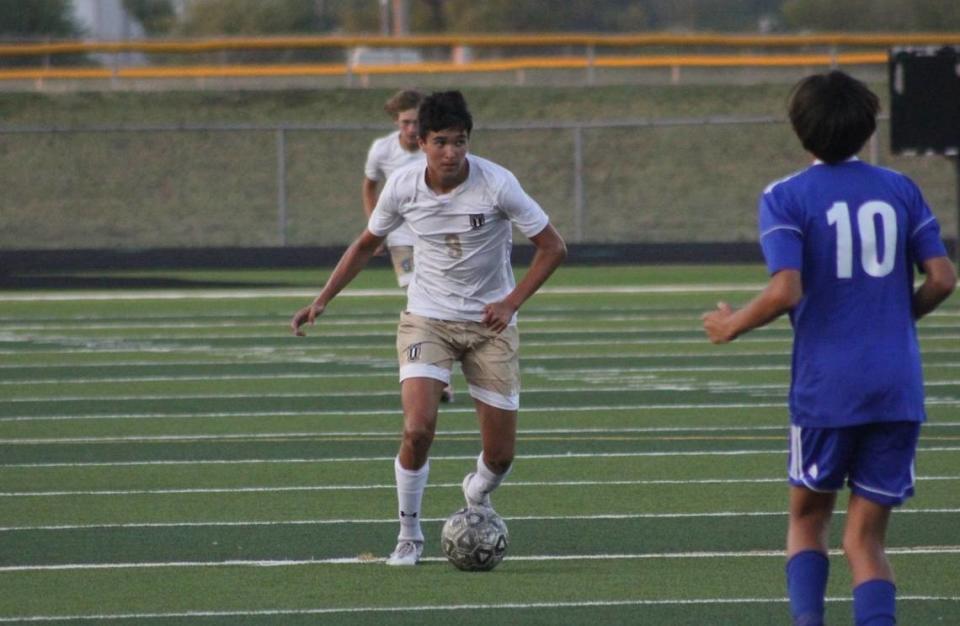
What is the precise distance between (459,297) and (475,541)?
0.98 metres

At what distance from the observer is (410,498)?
23.9 feet

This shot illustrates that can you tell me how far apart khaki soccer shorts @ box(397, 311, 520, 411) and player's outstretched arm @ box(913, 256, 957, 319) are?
2418 mm

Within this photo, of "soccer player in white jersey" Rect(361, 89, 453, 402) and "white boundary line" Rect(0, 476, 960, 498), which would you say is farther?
"soccer player in white jersey" Rect(361, 89, 453, 402)

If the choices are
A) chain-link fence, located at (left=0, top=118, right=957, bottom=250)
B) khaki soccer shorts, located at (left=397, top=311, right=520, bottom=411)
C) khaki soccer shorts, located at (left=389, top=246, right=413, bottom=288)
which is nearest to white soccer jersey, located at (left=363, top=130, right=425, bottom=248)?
khaki soccer shorts, located at (left=389, top=246, right=413, bottom=288)

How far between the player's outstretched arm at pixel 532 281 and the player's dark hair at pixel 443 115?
587 millimetres

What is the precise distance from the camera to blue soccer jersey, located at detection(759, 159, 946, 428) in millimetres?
5023

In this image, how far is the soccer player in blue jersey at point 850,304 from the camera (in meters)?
5.01

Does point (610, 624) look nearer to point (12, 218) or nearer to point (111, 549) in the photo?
point (111, 549)

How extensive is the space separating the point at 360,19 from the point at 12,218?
170 ft

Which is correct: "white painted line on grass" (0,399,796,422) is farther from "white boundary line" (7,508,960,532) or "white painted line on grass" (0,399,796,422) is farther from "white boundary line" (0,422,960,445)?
"white boundary line" (7,508,960,532)

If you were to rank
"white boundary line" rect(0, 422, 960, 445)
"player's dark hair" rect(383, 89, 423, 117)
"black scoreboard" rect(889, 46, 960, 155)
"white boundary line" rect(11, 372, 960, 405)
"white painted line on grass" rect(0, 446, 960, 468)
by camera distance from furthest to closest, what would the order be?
1. "black scoreboard" rect(889, 46, 960, 155)
2. "white boundary line" rect(11, 372, 960, 405)
3. "player's dark hair" rect(383, 89, 423, 117)
4. "white boundary line" rect(0, 422, 960, 445)
5. "white painted line on grass" rect(0, 446, 960, 468)

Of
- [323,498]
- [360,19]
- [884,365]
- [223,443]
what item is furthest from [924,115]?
[360,19]

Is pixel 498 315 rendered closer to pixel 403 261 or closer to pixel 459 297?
pixel 459 297

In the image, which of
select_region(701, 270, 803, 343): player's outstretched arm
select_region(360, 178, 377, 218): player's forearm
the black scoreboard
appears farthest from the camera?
the black scoreboard
